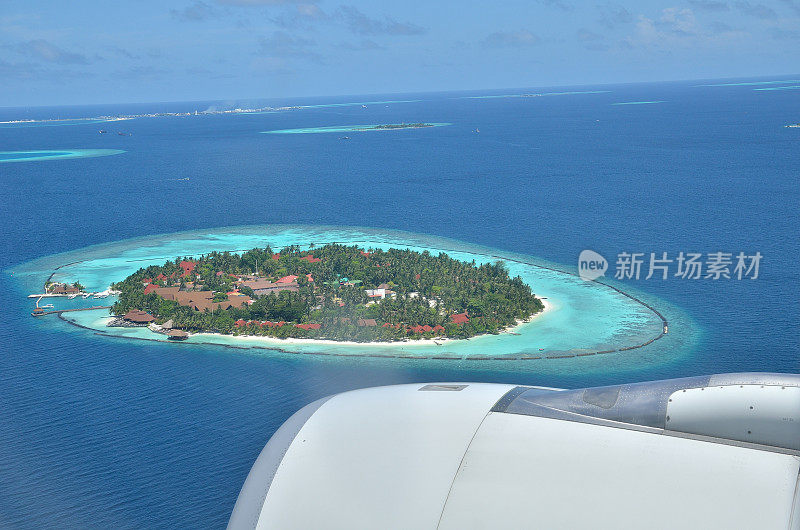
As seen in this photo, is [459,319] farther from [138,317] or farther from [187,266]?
[187,266]

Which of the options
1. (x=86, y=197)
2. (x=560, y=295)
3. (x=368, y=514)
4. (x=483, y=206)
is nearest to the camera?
(x=368, y=514)

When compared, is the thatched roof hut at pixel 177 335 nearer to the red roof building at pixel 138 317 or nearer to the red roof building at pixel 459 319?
the red roof building at pixel 138 317

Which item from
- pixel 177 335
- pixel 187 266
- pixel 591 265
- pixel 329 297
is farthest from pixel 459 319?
pixel 187 266

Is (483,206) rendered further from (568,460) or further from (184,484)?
(568,460)

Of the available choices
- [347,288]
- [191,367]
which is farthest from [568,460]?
[347,288]

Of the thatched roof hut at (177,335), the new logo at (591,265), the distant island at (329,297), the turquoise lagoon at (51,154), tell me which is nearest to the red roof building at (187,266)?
the distant island at (329,297)

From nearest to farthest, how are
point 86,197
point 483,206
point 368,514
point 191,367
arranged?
1. point 368,514
2. point 191,367
3. point 483,206
4. point 86,197

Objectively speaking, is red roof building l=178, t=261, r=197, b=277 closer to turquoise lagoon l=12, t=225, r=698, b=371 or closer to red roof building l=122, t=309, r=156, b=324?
turquoise lagoon l=12, t=225, r=698, b=371

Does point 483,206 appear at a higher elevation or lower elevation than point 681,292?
higher

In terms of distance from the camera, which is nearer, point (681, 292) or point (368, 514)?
point (368, 514)
